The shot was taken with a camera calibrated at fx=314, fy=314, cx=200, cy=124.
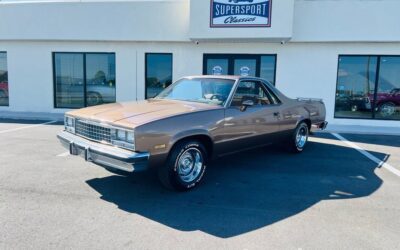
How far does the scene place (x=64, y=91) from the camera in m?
12.7

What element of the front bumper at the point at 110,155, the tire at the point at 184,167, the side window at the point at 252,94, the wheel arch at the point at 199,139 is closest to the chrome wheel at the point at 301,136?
the side window at the point at 252,94

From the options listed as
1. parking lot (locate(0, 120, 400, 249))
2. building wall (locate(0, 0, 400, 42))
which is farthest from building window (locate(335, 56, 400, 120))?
parking lot (locate(0, 120, 400, 249))

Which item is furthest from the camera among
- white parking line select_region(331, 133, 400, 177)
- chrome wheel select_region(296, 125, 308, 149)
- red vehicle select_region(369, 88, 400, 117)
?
red vehicle select_region(369, 88, 400, 117)

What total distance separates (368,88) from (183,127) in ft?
31.0

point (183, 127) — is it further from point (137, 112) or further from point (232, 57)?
point (232, 57)

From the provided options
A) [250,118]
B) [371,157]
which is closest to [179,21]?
[250,118]

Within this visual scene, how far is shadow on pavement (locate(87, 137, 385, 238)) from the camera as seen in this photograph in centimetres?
368

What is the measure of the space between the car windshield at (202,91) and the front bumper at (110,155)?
173 cm

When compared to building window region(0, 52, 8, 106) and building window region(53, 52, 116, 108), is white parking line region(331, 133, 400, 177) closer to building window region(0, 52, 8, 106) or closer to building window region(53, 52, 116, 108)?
building window region(53, 52, 116, 108)

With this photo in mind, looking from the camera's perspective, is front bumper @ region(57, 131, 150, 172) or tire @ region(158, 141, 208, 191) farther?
tire @ region(158, 141, 208, 191)

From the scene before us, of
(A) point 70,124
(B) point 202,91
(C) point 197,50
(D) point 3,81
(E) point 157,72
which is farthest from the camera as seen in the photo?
(D) point 3,81

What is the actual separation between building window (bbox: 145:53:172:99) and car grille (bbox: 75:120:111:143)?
24.0ft

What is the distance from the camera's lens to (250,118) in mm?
5309

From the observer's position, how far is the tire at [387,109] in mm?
11148
